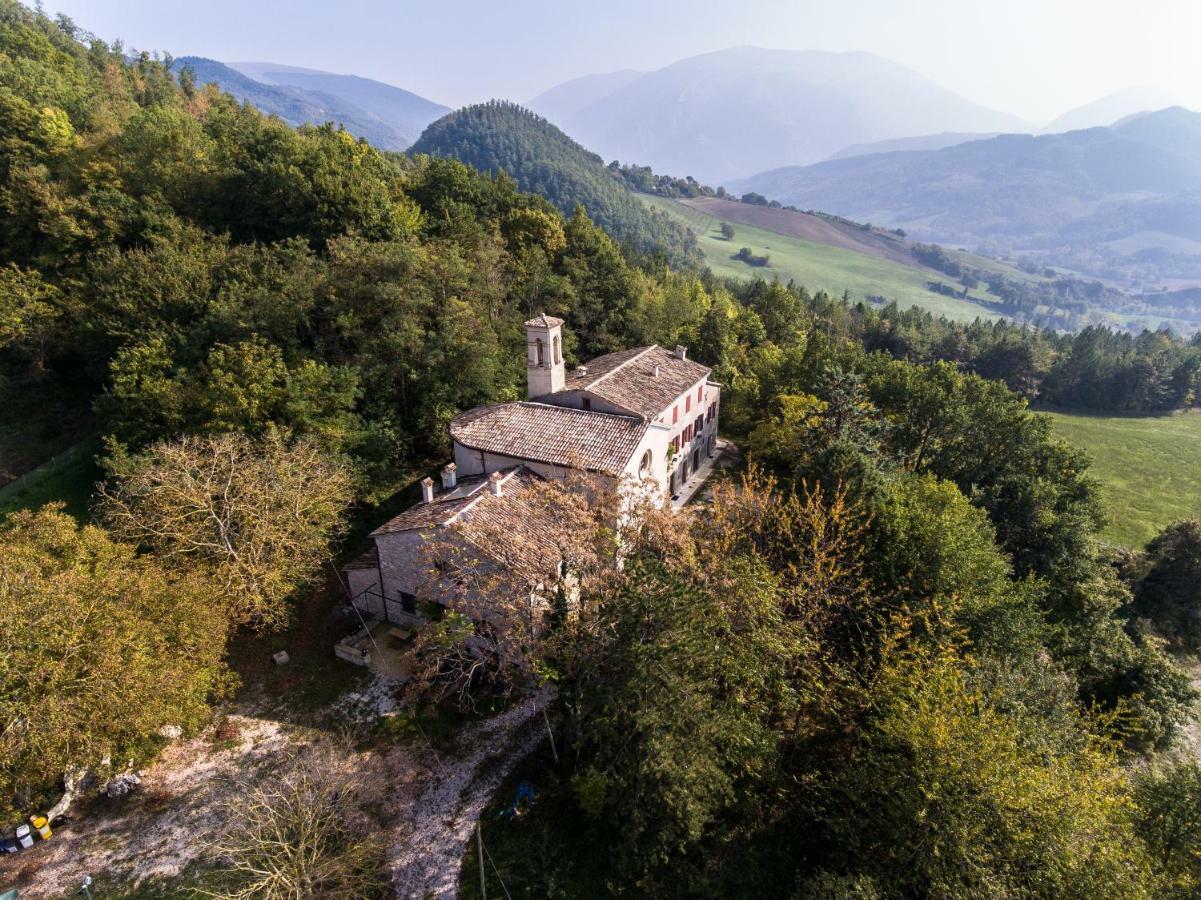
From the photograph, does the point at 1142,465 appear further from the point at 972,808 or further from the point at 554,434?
the point at 972,808

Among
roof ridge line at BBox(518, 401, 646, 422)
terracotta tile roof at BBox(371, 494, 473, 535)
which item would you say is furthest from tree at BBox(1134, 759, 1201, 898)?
terracotta tile roof at BBox(371, 494, 473, 535)

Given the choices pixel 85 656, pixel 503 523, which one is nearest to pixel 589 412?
pixel 503 523

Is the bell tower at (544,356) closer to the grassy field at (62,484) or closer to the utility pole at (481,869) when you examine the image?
the utility pole at (481,869)

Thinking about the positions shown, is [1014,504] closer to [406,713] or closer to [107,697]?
[406,713]

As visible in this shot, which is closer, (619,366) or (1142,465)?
(619,366)

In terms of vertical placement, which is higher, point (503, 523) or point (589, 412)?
point (589, 412)

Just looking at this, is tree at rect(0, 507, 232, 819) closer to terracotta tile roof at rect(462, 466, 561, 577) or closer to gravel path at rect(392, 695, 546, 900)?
gravel path at rect(392, 695, 546, 900)

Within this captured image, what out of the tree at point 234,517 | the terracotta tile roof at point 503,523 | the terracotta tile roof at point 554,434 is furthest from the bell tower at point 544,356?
the tree at point 234,517
